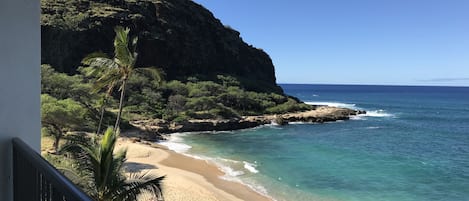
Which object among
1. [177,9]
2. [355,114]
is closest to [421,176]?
[355,114]

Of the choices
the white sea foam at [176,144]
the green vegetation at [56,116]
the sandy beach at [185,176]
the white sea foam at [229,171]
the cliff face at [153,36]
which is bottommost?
the white sea foam at [176,144]

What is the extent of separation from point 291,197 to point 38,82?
58.2ft

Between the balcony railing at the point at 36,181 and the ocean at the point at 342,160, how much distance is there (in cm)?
1736

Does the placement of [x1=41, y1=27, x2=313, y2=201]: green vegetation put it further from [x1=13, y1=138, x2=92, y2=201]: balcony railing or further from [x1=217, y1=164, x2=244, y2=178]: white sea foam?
[x1=217, y1=164, x2=244, y2=178]: white sea foam

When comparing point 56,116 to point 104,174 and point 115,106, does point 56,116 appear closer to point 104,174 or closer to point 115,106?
point 104,174

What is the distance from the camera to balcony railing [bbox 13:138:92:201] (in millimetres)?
1773

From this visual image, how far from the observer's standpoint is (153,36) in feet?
223

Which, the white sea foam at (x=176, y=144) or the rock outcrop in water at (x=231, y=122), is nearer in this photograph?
the white sea foam at (x=176, y=144)

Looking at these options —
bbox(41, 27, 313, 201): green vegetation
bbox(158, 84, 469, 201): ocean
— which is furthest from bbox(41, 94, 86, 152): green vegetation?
bbox(158, 84, 469, 201): ocean

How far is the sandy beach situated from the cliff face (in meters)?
34.1

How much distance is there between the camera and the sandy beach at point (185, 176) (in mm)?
18580

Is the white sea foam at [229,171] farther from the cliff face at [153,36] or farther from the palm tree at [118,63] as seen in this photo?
the cliff face at [153,36]

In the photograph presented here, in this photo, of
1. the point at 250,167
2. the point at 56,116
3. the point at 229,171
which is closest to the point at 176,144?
the point at 250,167

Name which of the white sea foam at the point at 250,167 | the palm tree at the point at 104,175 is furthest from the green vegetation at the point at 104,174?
the white sea foam at the point at 250,167
